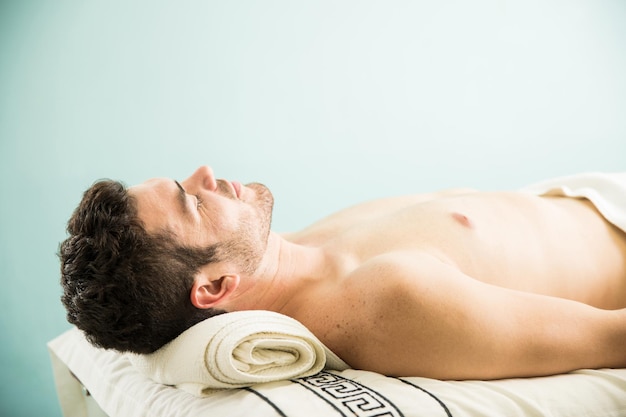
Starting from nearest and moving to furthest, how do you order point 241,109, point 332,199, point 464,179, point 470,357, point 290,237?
point 470,357, point 290,237, point 241,109, point 332,199, point 464,179

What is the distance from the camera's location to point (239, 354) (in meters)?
0.98

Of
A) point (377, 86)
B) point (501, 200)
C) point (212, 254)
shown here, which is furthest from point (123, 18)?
point (501, 200)

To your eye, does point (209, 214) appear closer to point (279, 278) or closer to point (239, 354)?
point (279, 278)

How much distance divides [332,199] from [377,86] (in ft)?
1.79

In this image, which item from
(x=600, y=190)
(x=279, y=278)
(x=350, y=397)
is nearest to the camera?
(x=350, y=397)

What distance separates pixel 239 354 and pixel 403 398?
0.94 ft

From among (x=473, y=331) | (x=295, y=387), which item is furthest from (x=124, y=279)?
(x=473, y=331)

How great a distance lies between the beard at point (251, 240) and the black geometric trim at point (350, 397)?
0.31 m

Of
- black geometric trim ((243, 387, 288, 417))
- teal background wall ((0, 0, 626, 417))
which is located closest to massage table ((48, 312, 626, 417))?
black geometric trim ((243, 387, 288, 417))

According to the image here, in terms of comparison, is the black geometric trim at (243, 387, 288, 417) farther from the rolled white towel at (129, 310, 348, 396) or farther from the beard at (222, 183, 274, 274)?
the beard at (222, 183, 274, 274)

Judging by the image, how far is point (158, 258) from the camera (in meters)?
1.10

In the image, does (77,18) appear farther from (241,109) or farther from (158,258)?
(158,258)

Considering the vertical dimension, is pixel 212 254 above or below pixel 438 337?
above

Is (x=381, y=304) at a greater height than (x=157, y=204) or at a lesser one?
lesser
